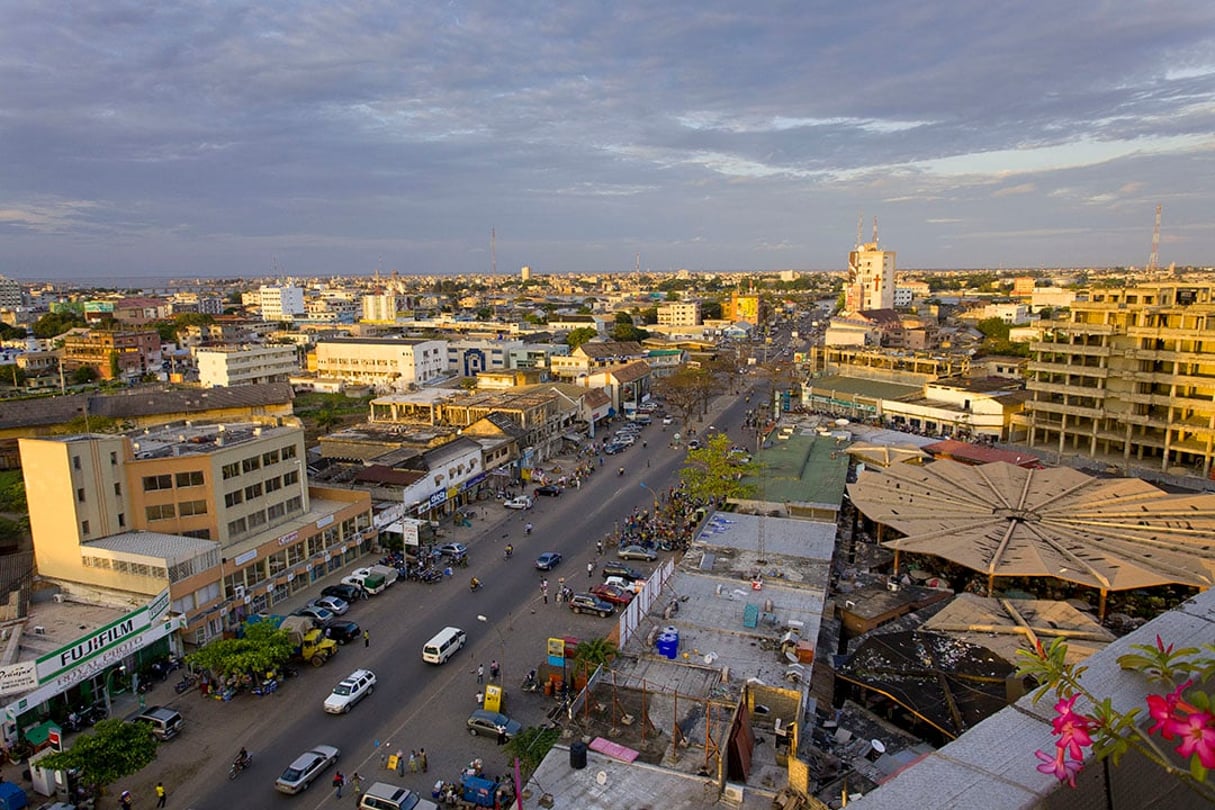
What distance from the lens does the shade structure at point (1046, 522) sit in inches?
830

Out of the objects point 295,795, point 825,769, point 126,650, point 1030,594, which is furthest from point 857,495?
point 126,650

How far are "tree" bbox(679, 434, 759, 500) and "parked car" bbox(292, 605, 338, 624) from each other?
1433cm

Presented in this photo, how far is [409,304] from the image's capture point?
155125 millimetres

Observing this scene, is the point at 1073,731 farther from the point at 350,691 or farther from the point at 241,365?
the point at 241,365

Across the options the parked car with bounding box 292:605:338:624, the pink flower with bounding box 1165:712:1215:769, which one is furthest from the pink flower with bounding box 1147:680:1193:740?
the parked car with bounding box 292:605:338:624

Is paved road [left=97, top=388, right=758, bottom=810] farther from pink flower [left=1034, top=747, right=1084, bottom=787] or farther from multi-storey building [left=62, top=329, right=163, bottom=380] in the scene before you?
multi-storey building [left=62, top=329, right=163, bottom=380]

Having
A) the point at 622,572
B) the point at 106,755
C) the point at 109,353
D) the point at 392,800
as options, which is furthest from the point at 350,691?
the point at 109,353

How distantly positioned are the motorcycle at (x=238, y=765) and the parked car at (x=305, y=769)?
932 millimetres

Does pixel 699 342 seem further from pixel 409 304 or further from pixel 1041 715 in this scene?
pixel 409 304

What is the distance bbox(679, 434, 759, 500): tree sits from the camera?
2875 centimetres

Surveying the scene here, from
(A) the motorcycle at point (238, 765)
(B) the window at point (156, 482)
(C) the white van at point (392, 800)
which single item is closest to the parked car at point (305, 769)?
(A) the motorcycle at point (238, 765)

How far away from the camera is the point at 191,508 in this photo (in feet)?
72.7

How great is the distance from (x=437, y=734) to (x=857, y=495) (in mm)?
17819

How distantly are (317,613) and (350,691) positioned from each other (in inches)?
187
